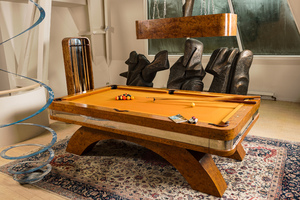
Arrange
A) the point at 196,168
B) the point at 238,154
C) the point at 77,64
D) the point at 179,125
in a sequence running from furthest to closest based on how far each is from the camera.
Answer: the point at 77,64
the point at 238,154
the point at 196,168
the point at 179,125

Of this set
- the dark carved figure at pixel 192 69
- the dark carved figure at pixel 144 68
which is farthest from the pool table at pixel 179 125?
the dark carved figure at pixel 144 68

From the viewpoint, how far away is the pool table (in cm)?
184

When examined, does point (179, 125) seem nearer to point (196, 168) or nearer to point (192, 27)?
point (196, 168)

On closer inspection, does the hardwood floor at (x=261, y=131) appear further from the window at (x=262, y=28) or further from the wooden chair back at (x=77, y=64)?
the window at (x=262, y=28)

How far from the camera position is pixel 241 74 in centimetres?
393

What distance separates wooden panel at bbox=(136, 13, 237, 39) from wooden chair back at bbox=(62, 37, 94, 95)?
3.08ft

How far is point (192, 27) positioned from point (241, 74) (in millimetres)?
1629

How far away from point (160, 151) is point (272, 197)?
96cm

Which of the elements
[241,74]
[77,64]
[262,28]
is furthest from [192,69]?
[262,28]

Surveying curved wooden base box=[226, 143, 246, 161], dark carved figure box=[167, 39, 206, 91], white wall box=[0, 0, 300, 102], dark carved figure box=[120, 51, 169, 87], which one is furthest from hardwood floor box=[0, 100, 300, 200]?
dark carved figure box=[120, 51, 169, 87]

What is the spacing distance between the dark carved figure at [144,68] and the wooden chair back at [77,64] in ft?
3.59

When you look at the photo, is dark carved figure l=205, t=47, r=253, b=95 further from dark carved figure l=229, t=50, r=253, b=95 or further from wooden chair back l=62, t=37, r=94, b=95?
wooden chair back l=62, t=37, r=94, b=95

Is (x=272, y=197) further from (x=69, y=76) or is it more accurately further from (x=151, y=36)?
(x=69, y=76)

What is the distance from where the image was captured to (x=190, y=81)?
4141 mm
